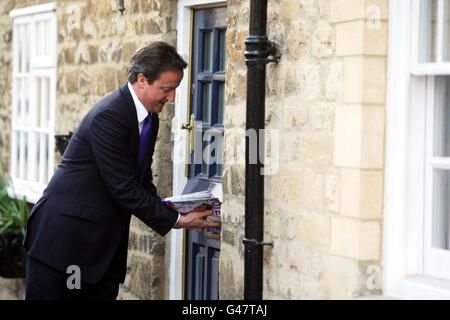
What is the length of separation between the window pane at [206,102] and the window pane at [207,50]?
0.42 feet

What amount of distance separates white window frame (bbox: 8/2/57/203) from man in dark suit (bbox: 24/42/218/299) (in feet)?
11.2

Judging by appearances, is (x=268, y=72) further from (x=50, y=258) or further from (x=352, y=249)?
(x=50, y=258)

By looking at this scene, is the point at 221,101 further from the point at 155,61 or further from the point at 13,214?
the point at 13,214

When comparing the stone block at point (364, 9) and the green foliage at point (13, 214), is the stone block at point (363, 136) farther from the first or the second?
the green foliage at point (13, 214)

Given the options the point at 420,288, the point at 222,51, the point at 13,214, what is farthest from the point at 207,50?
the point at 13,214

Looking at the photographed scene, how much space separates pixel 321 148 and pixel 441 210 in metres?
0.71

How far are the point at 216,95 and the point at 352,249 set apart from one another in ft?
6.74

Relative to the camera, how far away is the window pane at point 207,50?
20.5 ft

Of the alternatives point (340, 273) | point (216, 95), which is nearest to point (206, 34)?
point (216, 95)

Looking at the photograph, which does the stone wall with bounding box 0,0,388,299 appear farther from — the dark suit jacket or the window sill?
the dark suit jacket

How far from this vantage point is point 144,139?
5133mm

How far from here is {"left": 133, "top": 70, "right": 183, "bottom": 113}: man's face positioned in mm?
4984

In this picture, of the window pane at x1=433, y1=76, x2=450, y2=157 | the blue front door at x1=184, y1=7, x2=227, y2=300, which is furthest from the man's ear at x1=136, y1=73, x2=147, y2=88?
the window pane at x1=433, y1=76, x2=450, y2=157

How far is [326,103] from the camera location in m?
4.58
